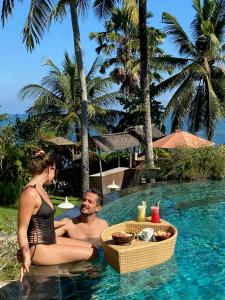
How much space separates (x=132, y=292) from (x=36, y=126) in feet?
51.0

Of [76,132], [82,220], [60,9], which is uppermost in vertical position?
[60,9]

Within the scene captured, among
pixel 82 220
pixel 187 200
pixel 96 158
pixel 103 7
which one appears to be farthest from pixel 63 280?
pixel 96 158

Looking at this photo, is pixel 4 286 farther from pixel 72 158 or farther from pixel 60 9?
pixel 72 158

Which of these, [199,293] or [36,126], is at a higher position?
[36,126]

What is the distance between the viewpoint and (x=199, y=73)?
23703mm

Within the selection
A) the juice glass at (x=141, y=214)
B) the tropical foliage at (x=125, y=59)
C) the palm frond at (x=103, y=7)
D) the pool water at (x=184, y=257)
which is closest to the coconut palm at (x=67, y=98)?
the tropical foliage at (x=125, y=59)

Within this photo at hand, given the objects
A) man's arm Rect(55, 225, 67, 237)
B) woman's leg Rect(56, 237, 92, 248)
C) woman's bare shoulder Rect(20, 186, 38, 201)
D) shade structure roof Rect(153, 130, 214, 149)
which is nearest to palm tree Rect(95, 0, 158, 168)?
shade structure roof Rect(153, 130, 214, 149)

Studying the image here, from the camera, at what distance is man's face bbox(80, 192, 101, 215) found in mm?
6371

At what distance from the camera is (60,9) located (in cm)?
1528

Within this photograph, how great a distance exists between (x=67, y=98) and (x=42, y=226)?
20.1 meters

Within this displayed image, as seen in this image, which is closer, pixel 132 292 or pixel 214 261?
pixel 132 292

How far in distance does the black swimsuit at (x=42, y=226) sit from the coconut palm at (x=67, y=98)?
18.3 meters

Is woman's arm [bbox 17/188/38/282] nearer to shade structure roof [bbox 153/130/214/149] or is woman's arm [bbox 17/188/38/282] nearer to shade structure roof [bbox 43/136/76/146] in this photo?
shade structure roof [bbox 43/136/76/146]

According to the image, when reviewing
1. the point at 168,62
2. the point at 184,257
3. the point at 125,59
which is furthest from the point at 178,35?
the point at 184,257
